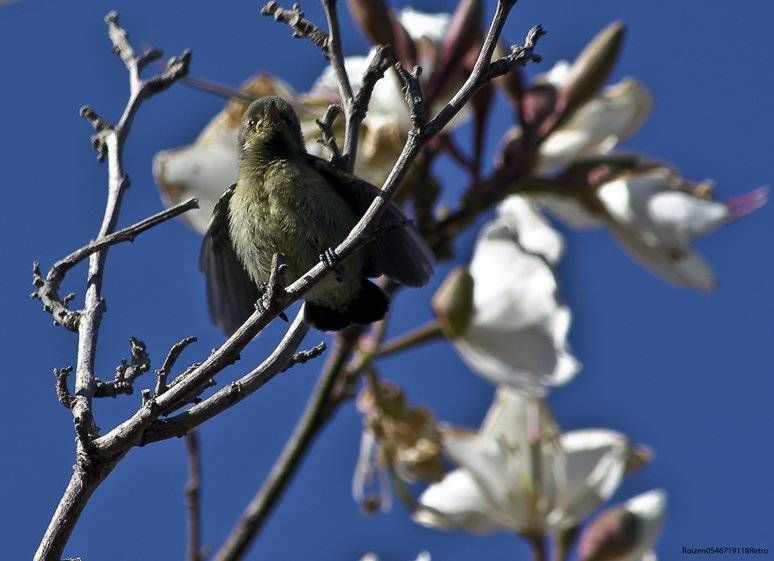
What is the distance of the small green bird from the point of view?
2.13m

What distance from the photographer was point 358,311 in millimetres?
2240

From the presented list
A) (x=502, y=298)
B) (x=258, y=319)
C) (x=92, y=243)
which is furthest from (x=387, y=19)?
(x=258, y=319)

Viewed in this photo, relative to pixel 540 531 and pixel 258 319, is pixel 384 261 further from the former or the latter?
pixel 540 531

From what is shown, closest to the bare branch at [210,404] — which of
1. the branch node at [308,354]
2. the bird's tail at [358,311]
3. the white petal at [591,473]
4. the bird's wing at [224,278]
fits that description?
the branch node at [308,354]

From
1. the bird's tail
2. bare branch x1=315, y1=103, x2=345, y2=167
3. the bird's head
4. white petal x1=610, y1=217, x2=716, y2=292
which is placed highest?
white petal x1=610, y1=217, x2=716, y2=292

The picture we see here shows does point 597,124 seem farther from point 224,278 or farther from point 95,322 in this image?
point 95,322

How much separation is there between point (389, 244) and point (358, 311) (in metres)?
0.17

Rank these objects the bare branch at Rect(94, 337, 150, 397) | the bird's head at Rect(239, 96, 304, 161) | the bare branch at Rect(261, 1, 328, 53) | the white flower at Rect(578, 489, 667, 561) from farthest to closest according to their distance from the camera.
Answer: the white flower at Rect(578, 489, 667, 561) → the bird's head at Rect(239, 96, 304, 161) → the bare branch at Rect(261, 1, 328, 53) → the bare branch at Rect(94, 337, 150, 397)

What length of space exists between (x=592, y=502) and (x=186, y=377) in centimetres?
152

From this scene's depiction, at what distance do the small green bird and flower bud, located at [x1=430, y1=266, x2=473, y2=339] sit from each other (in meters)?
0.49

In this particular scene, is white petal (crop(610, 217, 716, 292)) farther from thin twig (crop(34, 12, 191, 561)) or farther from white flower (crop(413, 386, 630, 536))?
thin twig (crop(34, 12, 191, 561))

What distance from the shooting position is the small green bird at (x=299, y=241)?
2.13 meters

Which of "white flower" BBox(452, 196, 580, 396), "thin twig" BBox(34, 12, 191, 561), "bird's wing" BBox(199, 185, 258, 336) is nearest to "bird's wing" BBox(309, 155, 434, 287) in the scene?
"bird's wing" BBox(199, 185, 258, 336)

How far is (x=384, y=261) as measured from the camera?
218cm
